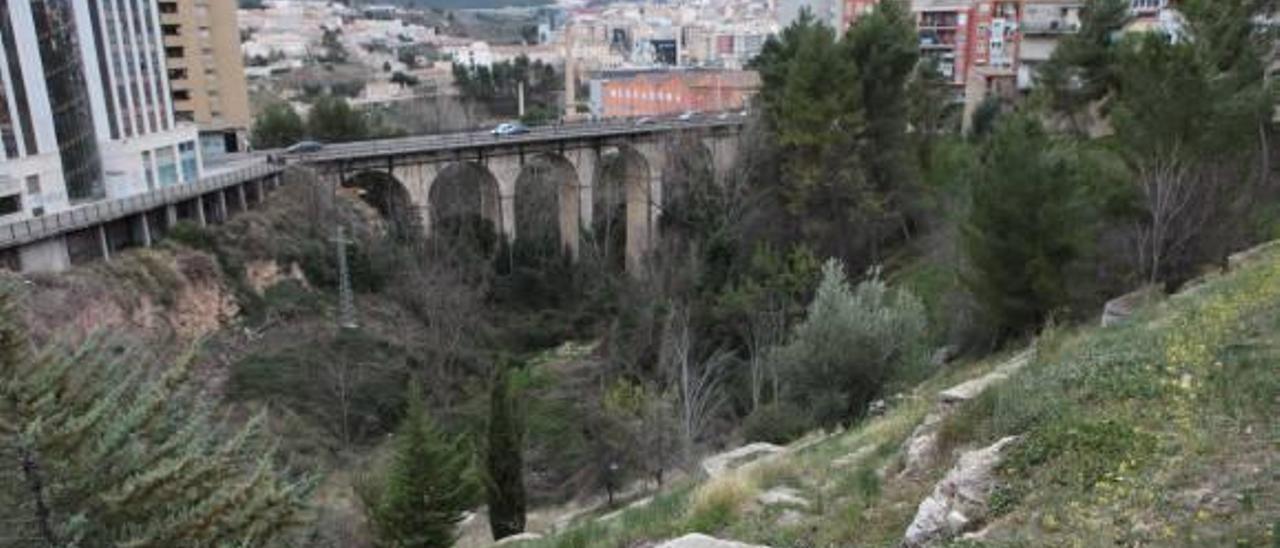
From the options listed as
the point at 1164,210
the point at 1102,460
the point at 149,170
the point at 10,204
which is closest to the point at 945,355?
the point at 1164,210

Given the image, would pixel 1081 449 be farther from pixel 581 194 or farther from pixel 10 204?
pixel 581 194

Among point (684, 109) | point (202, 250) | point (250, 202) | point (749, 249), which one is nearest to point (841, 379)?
point (749, 249)

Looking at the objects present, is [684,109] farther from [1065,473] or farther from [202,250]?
[1065,473]

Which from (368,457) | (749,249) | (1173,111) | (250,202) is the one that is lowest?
(368,457)

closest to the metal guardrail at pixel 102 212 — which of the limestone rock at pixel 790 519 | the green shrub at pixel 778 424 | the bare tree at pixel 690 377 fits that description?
the bare tree at pixel 690 377

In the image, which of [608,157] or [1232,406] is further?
[608,157]

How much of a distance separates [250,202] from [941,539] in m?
31.7

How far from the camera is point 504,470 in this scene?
53.5ft

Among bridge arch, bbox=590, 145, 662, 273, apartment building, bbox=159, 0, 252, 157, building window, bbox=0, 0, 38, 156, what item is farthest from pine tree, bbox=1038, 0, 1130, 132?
apartment building, bbox=159, 0, 252, 157

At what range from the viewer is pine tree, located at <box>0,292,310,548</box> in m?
7.62

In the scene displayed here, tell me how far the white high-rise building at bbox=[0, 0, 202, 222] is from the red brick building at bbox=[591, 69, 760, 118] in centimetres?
3166

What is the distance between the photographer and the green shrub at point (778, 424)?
17.2 meters

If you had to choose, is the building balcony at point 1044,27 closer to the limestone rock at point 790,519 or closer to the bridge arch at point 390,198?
the bridge arch at point 390,198

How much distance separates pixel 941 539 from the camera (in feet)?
21.4
